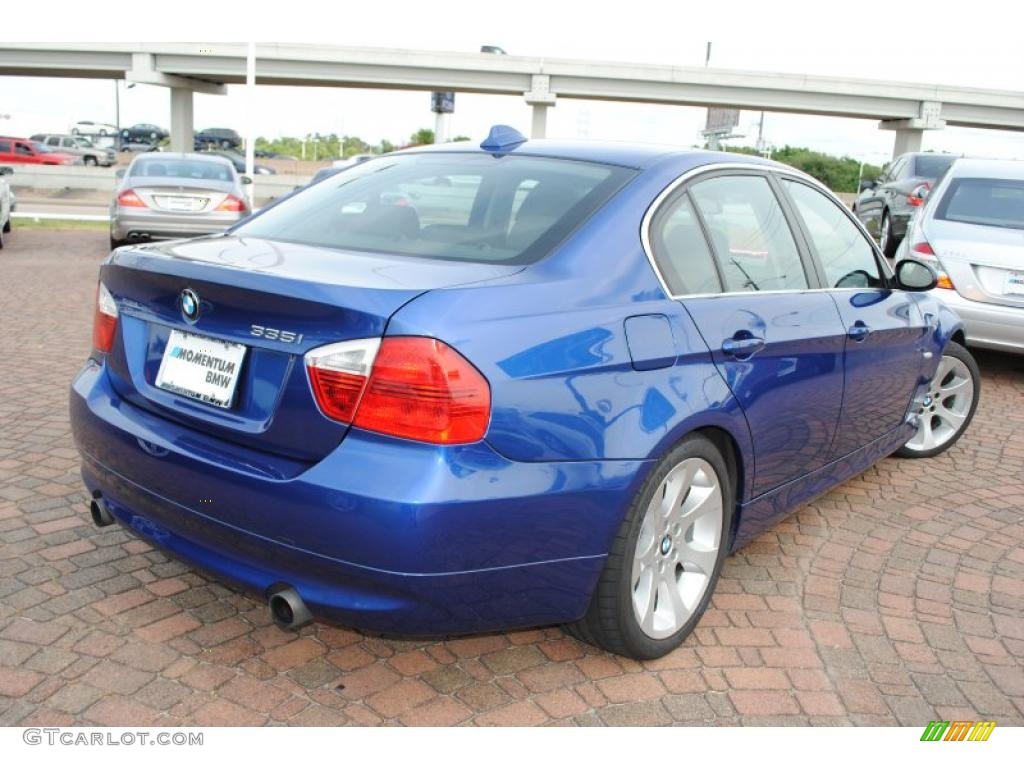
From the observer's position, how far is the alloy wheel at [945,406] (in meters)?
5.55

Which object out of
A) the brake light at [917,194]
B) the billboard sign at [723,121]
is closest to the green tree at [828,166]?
the billboard sign at [723,121]

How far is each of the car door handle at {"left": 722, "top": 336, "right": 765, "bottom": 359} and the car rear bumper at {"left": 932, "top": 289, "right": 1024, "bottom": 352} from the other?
4.34 meters

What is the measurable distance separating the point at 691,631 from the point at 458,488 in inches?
50.4

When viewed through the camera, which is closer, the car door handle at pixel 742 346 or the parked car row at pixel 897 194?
the car door handle at pixel 742 346

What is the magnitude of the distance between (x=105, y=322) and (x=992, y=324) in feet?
20.1

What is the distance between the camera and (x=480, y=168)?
11.4 feet

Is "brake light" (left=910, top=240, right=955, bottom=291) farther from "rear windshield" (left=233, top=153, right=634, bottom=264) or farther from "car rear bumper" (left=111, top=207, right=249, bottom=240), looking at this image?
"car rear bumper" (left=111, top=207, right=249, bottom=240)

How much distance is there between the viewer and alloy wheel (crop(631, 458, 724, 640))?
291cm

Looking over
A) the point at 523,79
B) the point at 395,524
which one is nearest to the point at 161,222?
the point at 395,524

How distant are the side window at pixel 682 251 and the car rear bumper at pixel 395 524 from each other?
27.2 inches

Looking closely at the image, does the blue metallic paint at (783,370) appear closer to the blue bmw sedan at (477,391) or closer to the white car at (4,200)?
the blue bmw sedan at (477,391)

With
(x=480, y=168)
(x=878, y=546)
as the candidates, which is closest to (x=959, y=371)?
(x=878, y=546)

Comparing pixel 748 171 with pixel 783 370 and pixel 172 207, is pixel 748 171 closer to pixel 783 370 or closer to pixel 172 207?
pixel 783 370

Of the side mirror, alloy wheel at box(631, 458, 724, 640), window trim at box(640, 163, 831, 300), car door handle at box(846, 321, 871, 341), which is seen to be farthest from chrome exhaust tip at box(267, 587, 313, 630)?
the side mirror
